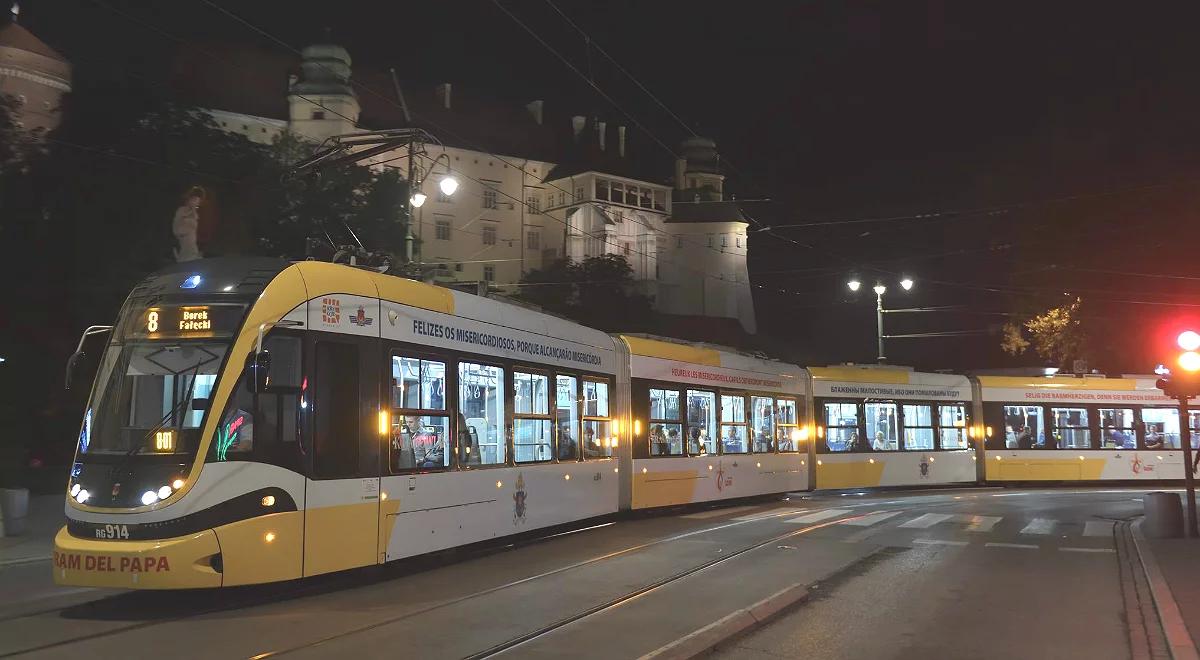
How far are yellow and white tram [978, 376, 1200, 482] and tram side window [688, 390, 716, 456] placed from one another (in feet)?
39.5

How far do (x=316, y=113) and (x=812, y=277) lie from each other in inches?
1768

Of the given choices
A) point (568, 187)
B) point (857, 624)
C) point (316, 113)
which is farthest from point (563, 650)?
point (568, 187)

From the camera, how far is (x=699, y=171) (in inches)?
3632

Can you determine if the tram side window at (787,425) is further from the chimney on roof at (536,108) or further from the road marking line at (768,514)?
the chimney on roof at (536,108)

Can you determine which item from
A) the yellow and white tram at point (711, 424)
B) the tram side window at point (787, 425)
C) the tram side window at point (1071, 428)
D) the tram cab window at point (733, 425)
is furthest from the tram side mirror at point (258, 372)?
the tram side window at point (1071, 428)

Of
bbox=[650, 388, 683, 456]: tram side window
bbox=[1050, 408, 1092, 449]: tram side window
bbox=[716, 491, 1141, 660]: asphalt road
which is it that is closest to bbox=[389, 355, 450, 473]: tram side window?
bbox=[716, 491, 1141, 660]: asphalt road

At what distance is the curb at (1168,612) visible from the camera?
7.84 m

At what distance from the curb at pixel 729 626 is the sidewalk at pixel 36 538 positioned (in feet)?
32.4

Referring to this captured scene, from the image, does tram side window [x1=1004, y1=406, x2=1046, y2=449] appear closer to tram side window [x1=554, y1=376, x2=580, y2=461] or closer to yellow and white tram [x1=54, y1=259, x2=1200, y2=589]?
yellow and white tram [x1=54, y1=259, x2=1200, y2=589]

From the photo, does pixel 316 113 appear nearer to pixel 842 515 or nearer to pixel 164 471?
pixel 842 515

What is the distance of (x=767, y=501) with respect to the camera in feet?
79.5

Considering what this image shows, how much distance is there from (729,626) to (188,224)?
19454 millimetres

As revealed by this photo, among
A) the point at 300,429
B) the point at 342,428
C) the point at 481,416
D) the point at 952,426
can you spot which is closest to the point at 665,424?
the point at 481,416

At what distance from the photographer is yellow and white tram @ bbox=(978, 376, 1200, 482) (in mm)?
28734
